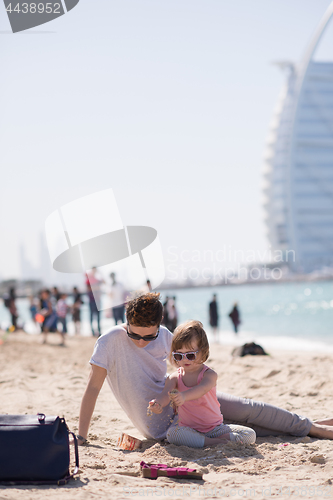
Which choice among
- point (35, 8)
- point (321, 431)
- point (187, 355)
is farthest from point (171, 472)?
point (35, 8)

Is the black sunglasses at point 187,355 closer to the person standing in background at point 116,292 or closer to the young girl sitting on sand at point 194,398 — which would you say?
the young girl sitting on sand at point 194,398

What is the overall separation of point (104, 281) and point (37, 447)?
26.4 feet

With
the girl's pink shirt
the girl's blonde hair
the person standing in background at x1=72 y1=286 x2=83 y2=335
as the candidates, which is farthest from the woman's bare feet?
the person standing in background at x1=72 y1=286 x2=83 y2=335

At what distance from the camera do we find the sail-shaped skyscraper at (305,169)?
3120 inches

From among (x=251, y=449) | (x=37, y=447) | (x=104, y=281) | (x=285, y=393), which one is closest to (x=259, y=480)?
(x=251, y=449)

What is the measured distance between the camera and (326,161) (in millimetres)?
80812

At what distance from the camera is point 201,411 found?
284 centimetres

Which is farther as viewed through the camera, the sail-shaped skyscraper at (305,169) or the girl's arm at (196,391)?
the sail-shaped skyscraper at (305,169)

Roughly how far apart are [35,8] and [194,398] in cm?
593

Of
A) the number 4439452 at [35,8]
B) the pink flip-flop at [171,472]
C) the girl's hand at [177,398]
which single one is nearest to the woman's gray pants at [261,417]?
the girl's hand at [177,398]

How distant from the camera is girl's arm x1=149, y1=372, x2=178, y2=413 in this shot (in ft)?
8.62

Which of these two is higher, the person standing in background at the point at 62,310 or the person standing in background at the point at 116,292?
the person standing in background at the point at 116,292

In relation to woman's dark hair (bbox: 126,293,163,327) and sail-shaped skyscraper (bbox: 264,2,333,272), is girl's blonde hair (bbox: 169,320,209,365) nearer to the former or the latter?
woman's dark hair (bbox: 126,293,163,327)

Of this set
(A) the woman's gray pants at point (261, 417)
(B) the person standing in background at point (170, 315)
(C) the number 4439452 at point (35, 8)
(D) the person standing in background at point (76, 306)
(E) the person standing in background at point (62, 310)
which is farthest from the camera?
(D) the person standing in background at point (76, 306)
